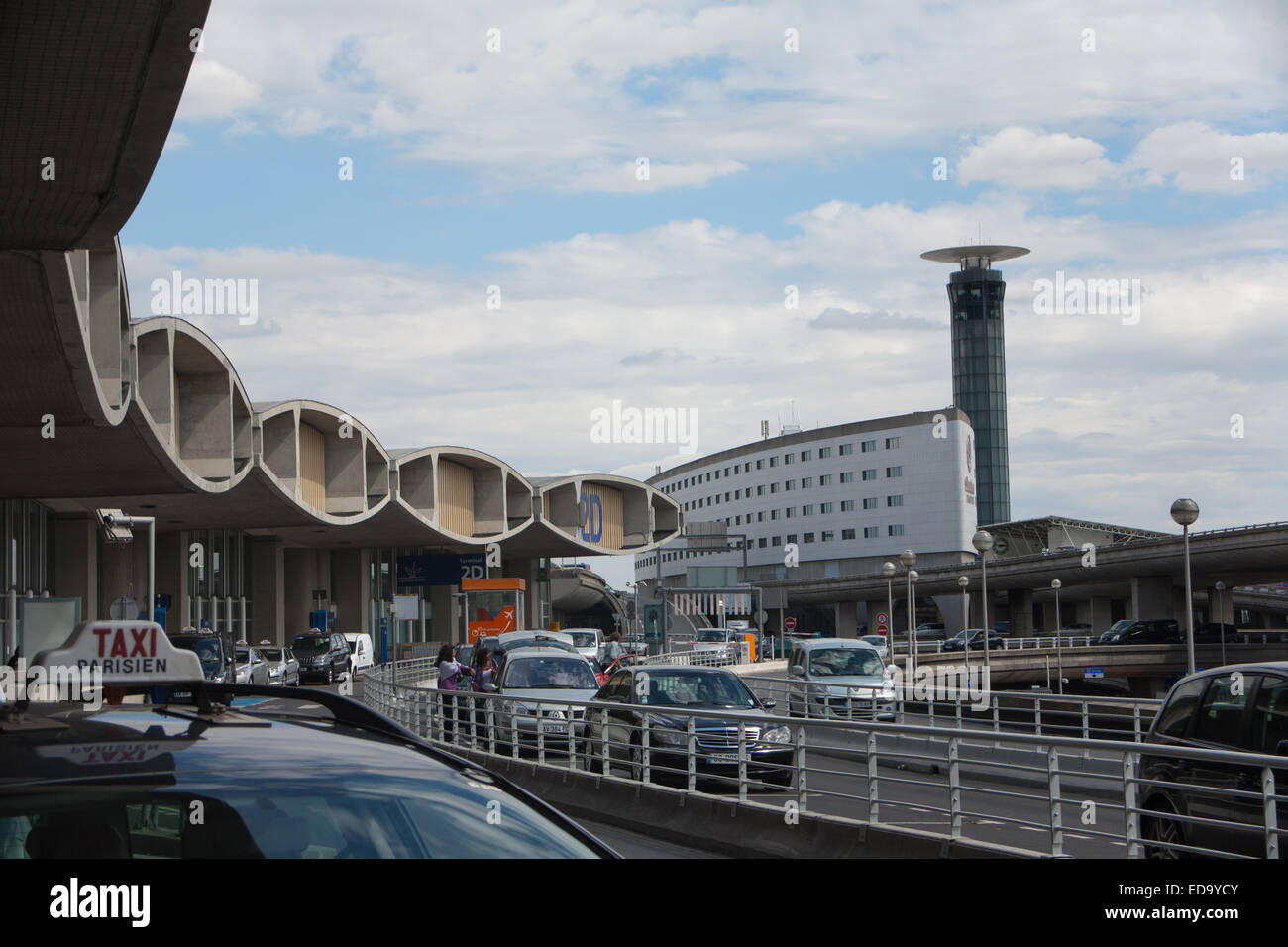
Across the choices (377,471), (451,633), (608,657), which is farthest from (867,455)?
(608,657)

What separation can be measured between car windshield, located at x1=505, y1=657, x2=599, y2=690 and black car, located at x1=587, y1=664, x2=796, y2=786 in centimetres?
401

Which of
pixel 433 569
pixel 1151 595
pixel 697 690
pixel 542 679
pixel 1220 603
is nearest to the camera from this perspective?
pixel 697 690

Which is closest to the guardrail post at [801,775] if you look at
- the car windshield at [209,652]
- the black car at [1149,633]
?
the car windshield at [209,652]

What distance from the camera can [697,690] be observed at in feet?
63.8

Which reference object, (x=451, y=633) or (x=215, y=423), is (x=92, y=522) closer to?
(x=215, y=423)

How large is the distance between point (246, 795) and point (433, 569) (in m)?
73.2

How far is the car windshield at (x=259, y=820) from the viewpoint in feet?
10.8

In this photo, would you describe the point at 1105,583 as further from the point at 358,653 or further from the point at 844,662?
the point at 844,662

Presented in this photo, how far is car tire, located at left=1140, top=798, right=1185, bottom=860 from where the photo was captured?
989 cm

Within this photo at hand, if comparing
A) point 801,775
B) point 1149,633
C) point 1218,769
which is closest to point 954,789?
point 1218,769

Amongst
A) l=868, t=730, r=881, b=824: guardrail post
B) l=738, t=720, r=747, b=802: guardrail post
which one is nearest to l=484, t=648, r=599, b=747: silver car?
l=738, t=720, r=747, b=802: guardrail post

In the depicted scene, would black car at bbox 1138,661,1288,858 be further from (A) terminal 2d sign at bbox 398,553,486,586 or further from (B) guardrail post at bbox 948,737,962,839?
(A) terminal 2d sign at bbox 398,553,486,586

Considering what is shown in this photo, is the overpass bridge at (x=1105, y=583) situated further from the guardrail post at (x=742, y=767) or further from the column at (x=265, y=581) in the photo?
the guardrail post at (x=742, y=767)

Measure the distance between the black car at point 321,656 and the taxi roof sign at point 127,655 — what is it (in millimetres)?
47126
